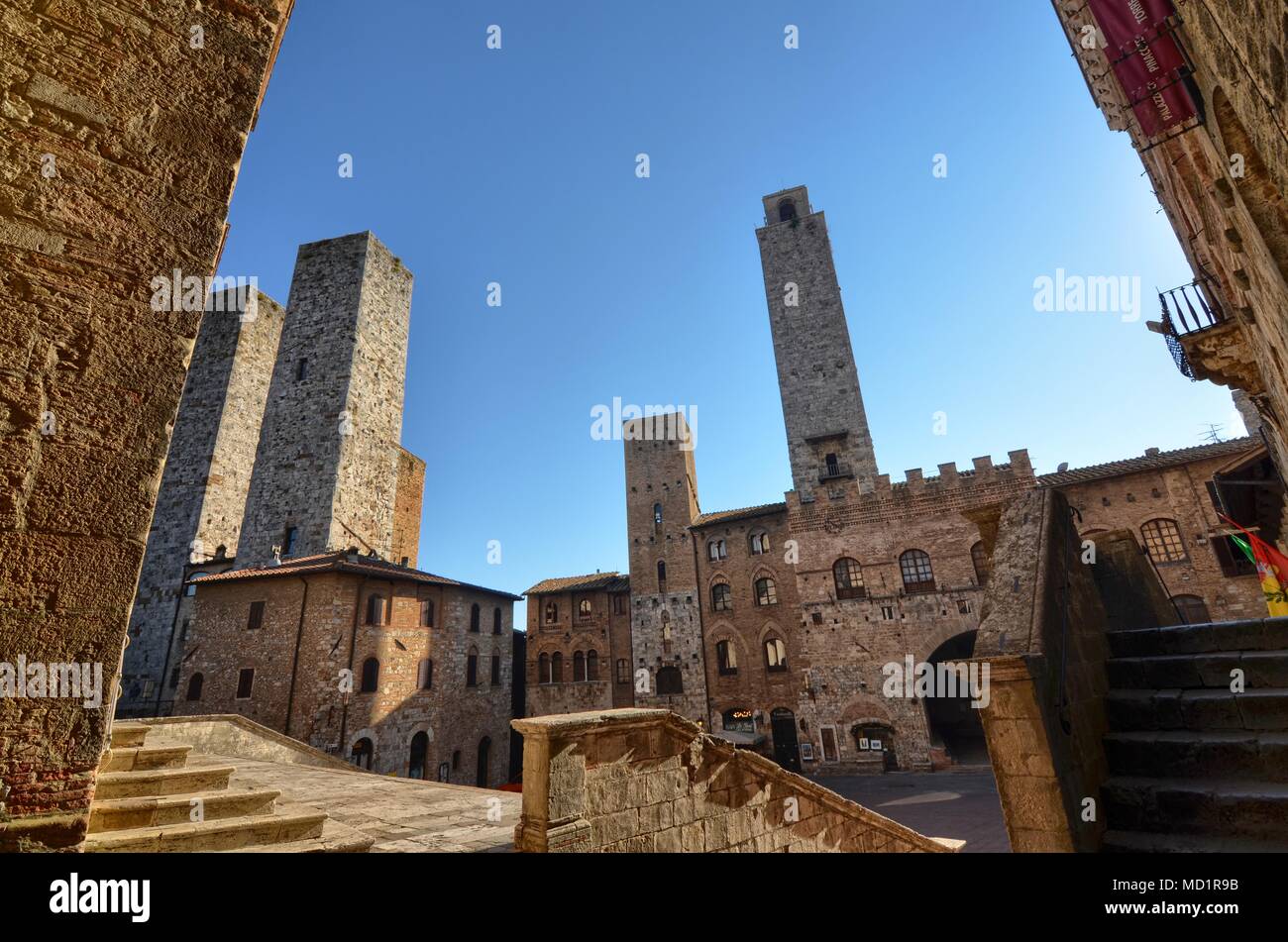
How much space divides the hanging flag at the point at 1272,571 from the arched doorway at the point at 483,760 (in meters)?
24.3

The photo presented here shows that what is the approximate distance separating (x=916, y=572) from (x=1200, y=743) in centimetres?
1989

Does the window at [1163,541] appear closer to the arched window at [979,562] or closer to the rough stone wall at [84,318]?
the arched window at [979,562]

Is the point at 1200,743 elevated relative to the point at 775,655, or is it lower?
lower

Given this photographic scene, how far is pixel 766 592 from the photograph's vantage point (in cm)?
2625

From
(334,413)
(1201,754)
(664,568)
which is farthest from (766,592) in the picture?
(1201,754)

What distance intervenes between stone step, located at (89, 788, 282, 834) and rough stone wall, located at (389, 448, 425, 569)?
19943 mm

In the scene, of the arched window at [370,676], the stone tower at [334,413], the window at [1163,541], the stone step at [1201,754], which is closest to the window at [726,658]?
the arched window at [370,676]

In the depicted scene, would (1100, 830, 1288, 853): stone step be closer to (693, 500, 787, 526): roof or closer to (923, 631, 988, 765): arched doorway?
(923, 631, 988, 765): arched doorway

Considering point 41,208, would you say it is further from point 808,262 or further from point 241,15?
point 808,262

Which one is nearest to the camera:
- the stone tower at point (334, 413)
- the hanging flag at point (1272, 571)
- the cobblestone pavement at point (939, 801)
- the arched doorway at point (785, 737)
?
the hanging flag at point (1272, 571)

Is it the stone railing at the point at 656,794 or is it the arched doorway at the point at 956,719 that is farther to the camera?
the arched doorway at the point at 956,719

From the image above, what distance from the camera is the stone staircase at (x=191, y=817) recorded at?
134 inches

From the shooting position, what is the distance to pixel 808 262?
98.0 feet

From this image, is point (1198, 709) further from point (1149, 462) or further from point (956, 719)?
point (956, 719)
